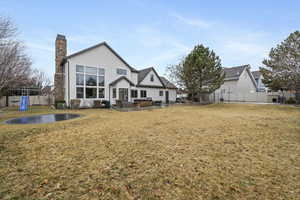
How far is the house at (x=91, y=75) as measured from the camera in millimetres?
14773

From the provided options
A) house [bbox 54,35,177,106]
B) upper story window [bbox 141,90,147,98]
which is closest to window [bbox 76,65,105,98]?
house [bbox 54,35,177,106]

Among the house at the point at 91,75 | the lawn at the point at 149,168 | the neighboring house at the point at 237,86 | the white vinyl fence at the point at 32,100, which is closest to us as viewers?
the lawn at the point at 149,168

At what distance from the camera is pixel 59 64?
16297mm

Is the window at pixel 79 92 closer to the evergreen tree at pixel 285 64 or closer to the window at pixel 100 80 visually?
the window at pixel 100 80

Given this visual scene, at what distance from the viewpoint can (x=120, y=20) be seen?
15.4 metres

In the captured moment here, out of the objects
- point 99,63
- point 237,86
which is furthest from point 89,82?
point 237,86

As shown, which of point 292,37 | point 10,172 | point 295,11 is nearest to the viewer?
point 10,172

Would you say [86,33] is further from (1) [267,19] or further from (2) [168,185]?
(1) [267,19]

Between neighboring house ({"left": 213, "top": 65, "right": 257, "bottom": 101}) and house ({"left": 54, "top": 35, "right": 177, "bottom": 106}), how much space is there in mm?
20583

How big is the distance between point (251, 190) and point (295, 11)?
18.0m


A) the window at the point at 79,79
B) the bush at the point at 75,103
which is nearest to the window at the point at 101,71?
the window at the point at 79,79

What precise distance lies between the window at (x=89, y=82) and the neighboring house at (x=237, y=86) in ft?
77.0

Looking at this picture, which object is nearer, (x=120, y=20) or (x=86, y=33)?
(x=120, y=20)

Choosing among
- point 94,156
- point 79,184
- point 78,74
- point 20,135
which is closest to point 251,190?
point 79,184
